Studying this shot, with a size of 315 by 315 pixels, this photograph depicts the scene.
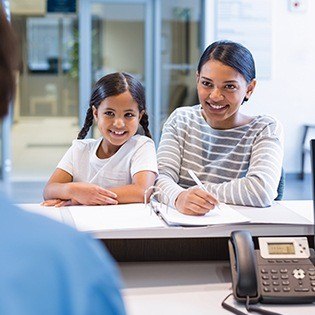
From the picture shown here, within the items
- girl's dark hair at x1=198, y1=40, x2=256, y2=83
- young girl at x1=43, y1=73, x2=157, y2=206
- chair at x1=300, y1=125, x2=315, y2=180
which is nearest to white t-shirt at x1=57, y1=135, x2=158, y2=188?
young girl at x1=43, y1=73, x2=157, y2=206

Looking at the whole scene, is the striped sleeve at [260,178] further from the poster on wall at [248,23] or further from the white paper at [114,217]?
the poster on wall at [248,23]

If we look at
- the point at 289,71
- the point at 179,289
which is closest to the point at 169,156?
the point at 179,289

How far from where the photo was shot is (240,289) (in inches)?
53.5

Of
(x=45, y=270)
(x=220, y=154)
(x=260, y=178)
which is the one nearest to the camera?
(x=45, y=270)

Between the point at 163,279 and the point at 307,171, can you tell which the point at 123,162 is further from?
the point at 307,171

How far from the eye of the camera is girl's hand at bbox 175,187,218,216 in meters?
1.60

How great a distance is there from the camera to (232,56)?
6.49 feet

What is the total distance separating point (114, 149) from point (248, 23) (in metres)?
4.79

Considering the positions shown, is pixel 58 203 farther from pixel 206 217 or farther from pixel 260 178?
pixel 260 178

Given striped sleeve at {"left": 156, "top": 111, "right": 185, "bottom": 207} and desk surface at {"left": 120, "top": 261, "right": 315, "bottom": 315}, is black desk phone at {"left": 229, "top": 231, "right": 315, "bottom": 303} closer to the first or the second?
desk surface at {"left": 120, "top": 261, "right": 315, "bottom": 315}

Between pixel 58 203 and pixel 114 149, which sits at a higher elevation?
pixel 114 149

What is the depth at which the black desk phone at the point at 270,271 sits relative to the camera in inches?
53.4

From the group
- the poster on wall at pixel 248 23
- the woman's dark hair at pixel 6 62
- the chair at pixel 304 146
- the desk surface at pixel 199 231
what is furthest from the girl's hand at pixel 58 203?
the chair at pixel 304 146

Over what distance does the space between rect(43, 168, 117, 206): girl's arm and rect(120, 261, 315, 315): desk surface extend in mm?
205
